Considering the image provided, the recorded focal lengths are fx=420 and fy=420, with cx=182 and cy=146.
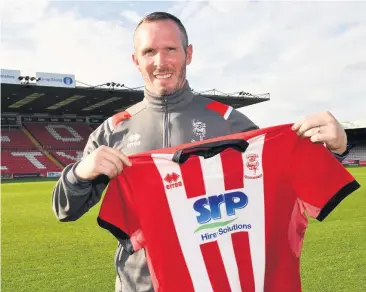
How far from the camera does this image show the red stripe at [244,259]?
6.50 feet

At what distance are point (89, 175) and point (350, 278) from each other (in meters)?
3.62

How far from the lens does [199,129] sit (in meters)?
2.08

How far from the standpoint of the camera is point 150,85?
2.06 meters

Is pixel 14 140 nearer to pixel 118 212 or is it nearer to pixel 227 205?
pixel 118 212

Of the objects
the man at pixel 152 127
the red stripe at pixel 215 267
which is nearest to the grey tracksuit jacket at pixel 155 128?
the man at pixel 152 127

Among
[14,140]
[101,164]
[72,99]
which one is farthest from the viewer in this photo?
[14,140]

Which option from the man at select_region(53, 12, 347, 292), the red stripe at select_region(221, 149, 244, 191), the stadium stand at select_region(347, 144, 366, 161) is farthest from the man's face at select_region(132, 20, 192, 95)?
the stadium stand at select_region(347, 144, 366, 161)

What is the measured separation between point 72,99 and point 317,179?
31782mm

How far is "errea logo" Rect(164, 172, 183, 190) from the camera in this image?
78.7 inches

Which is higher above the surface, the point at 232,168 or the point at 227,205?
the point at 232,168

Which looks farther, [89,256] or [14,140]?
[14,140]

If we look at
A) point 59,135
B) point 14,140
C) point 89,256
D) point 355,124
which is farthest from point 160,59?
point 355,124

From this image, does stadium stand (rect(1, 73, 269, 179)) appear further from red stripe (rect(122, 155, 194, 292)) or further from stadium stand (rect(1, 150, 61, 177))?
red stripe (rect(122, 155, 194, 292))

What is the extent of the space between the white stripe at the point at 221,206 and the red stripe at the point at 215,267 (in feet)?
0.06
